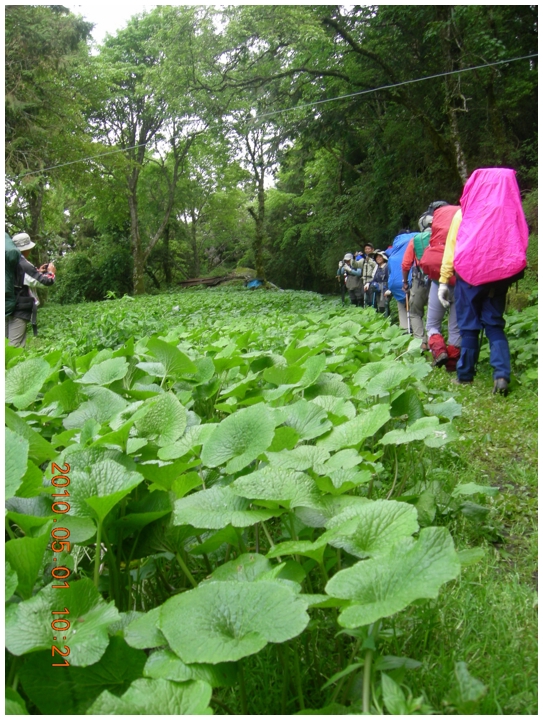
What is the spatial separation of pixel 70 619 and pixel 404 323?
23.6 ft

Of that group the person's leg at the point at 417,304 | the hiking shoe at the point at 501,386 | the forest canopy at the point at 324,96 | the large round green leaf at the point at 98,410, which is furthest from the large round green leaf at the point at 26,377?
the forest canopy at the point at 324,96

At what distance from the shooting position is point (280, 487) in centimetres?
89

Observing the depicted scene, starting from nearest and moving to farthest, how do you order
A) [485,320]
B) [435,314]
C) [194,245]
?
[485,320]
[435,314]
[194,245]

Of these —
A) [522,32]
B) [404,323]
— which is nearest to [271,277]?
[522,32]

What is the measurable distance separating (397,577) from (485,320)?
3.54 m

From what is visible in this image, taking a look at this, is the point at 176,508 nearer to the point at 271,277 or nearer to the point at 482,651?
the point at 482,651

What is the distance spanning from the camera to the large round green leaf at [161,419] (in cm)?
122

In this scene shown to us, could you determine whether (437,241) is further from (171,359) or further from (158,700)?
(158,700)

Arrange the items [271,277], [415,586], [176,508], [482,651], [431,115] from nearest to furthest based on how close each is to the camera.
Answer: [415,586]
[176,508]
[482,651]
[431,115]
[271,277]

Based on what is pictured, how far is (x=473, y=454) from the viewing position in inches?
101

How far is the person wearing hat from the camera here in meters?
5.80

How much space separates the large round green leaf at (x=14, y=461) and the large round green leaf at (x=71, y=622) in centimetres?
17

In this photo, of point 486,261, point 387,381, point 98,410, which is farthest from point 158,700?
point 486,261

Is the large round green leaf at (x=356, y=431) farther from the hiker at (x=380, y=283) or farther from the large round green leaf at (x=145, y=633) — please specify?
the hiker at (x=380, y=283)
